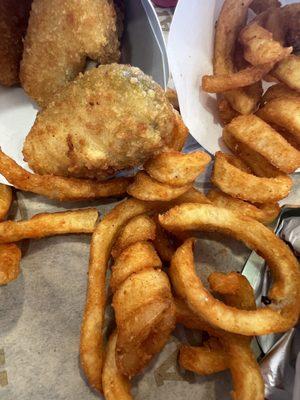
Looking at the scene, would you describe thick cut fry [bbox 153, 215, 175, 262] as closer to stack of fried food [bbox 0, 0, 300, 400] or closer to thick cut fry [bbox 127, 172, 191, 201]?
stack of fried food [bbox 0, 0, 300, 400]

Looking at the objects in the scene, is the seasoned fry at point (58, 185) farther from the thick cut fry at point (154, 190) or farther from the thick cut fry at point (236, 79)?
the thick cut fry at point (236, 79)

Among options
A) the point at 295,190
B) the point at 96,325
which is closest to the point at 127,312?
the point at 96,325

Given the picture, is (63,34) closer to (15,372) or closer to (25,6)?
(25,6)

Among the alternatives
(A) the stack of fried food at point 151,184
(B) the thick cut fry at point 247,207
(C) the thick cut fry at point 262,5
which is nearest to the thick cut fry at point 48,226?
(A) the stack of fried food at point 151,184

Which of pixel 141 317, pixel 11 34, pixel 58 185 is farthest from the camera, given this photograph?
pixel 11 34

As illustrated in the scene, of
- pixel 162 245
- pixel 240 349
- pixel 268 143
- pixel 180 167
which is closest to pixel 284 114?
pixel 268 143

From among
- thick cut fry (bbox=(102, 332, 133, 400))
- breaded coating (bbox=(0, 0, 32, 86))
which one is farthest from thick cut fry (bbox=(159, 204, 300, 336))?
breaded coating (bbox=(0, 0, 32, 86))

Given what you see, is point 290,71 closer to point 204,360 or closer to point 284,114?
point 284,114
